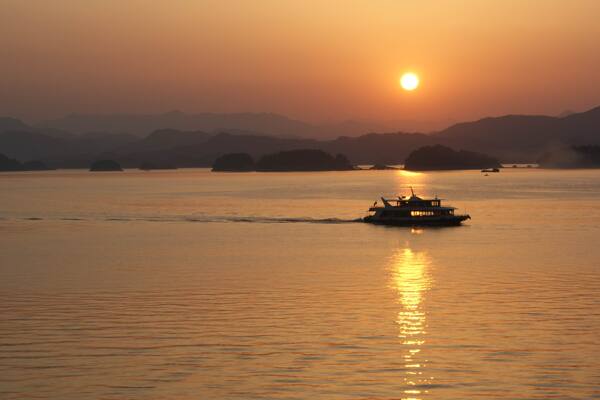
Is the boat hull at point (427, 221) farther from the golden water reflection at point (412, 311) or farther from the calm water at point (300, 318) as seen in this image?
the golden water reflection at point (412, 311)

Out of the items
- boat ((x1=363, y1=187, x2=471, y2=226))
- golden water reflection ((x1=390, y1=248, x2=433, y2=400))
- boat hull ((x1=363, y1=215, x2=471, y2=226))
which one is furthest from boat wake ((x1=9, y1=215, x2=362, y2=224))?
golden water reflection ((x1=390, y1=248, x2=433, y2=400))

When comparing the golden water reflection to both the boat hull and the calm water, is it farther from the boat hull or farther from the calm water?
the boat hull

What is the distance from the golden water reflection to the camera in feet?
106

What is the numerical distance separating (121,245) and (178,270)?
80.2ft

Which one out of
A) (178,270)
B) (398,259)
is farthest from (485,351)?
(398,259)

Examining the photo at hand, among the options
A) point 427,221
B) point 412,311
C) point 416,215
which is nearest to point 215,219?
point 416,215

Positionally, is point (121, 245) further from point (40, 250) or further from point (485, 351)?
point (485, 351)

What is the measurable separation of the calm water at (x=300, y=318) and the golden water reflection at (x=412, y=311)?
13 centimetres

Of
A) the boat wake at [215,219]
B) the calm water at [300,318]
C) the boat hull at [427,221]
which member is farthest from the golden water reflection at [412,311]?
the boat wake at [215,219]

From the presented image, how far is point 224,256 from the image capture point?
255 feet

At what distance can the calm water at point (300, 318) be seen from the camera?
31734 mm

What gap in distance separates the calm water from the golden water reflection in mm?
132

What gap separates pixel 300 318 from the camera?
4419cm

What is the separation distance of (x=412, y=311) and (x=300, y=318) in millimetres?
6552
